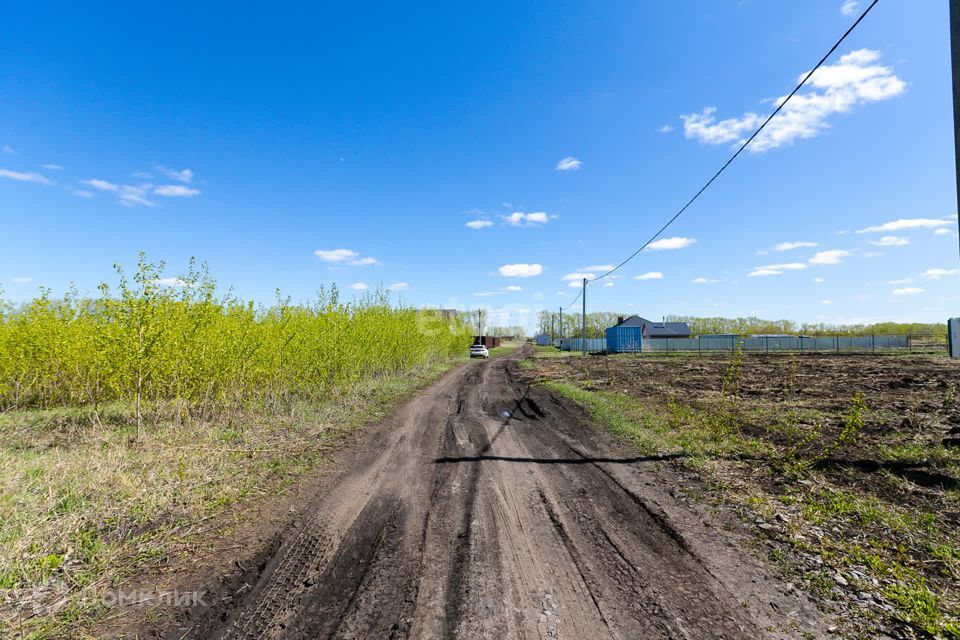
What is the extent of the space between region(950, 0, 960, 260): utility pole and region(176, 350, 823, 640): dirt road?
470 cm

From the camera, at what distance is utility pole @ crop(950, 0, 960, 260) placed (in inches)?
159

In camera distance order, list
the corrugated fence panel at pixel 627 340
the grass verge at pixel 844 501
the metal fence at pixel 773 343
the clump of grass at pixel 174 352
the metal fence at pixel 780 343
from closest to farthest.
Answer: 1. the grass verge at pixel 844 501
2. the clump of grass at pixel 174 352
3. the corrugated fence panel at pixel 627 340
4. the metal fence at pixel 773 343
5. the metal fence at pixel 780 343

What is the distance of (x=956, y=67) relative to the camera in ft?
13.5

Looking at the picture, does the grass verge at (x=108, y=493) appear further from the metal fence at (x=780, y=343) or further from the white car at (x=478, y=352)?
the metal fence at (x=780, y=343)

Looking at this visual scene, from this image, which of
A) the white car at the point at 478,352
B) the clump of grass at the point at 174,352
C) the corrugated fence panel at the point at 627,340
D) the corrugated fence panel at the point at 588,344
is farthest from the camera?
the corrugated fence panel at the point at 588,344

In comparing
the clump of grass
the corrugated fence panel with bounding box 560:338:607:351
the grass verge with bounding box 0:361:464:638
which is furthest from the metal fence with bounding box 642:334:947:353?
the grass verge with bounding box 0:361:464:638

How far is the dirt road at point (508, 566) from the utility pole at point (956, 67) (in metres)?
4.70

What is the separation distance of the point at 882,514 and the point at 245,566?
21.2 ft

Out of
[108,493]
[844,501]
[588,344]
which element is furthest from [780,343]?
[108,493]

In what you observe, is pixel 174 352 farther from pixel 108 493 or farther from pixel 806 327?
pixel 806 327

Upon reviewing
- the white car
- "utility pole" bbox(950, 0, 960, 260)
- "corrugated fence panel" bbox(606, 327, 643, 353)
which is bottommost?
the white car

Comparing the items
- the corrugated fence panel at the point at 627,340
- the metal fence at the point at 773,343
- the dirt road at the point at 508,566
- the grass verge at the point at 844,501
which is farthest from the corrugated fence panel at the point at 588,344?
the dirt road at the point at 508,566

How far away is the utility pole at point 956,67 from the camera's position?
4051mm

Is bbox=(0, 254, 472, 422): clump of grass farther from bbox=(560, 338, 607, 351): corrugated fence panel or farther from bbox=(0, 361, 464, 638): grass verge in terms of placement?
bbox=(560, 338, 607, 351): corrugated fence panel
